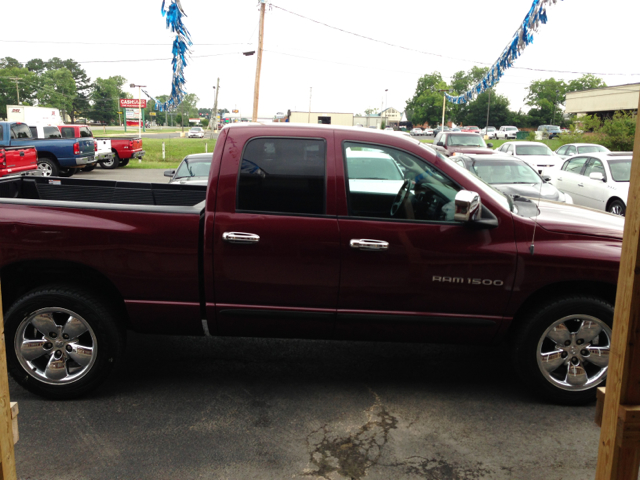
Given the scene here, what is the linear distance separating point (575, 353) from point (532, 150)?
17420 mm

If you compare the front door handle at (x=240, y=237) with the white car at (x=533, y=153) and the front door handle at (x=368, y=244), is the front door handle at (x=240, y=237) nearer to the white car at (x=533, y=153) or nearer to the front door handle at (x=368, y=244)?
the front door handle at (x=368, y=244)

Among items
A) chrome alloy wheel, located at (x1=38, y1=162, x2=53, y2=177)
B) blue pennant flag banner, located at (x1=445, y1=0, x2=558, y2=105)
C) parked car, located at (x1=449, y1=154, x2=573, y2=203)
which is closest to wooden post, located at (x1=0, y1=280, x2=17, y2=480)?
blue pennant flag banner, located at (x1=445, y1=0, x2=558, y2=105)

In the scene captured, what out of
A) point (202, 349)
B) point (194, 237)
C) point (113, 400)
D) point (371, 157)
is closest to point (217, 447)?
point (113, 400)

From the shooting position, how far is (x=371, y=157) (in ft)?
13.2

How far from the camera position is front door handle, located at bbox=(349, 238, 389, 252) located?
149 inches

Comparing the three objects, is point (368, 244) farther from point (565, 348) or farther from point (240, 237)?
point (565, 348)

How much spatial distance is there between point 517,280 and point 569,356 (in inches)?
26.8

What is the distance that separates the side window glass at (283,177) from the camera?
3.88 meters

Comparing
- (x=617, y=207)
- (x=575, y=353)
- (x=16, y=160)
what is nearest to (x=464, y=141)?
(x=617, y=207)

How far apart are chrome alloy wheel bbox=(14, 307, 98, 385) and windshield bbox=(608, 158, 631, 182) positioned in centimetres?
1171

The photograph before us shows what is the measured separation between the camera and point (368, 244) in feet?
12.4

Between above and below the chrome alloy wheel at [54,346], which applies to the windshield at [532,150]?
above

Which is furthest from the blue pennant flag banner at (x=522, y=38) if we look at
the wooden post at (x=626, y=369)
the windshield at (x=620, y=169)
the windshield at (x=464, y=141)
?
the windshield at (x=464, y=141)

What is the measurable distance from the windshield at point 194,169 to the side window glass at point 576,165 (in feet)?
30.1
